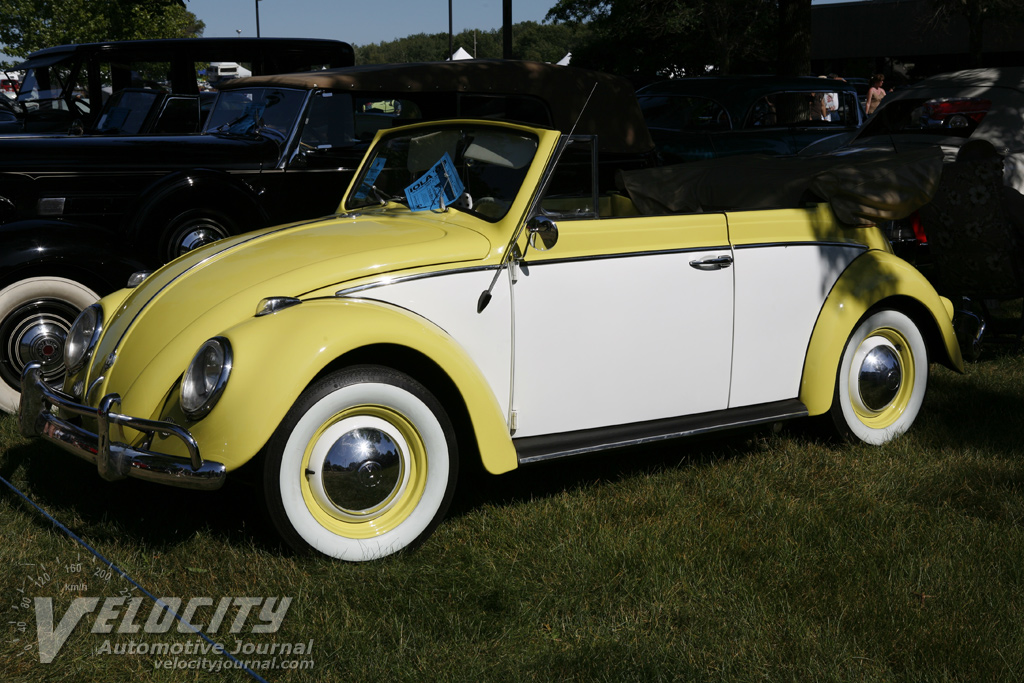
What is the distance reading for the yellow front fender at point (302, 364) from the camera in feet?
9.93

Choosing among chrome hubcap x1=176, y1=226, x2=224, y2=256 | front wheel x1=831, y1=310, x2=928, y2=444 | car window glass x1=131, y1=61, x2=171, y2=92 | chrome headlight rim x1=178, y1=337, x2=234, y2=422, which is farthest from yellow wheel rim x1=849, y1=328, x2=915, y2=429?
car window glass x1=131, y1=61, x2=171, y2=92

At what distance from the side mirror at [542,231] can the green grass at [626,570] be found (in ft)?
3.51

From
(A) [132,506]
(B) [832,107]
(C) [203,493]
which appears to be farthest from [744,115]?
(A) [132,506]

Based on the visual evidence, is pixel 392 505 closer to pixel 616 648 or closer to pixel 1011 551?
pixel 616 648

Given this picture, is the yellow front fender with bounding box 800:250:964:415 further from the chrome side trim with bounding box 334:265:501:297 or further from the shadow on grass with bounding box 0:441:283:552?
the shadow on grass with bounding box 0:441:283:552

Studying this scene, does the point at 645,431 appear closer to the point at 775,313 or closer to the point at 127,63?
the point at 775,313

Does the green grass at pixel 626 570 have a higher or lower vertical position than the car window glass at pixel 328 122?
lower

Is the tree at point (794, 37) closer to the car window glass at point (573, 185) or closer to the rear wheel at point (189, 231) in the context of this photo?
the rear wheel at point (189, 231)

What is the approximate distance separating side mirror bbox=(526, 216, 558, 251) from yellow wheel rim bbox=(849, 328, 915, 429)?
1.79 meters

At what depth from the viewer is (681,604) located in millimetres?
3082

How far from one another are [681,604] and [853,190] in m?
Answer: 2.33

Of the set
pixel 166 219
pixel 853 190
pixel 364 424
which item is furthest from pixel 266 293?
pixel 166 219

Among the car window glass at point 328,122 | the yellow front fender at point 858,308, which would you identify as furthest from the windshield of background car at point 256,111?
the yellow front fender at point 858,308

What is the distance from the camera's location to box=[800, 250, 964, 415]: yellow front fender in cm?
428
